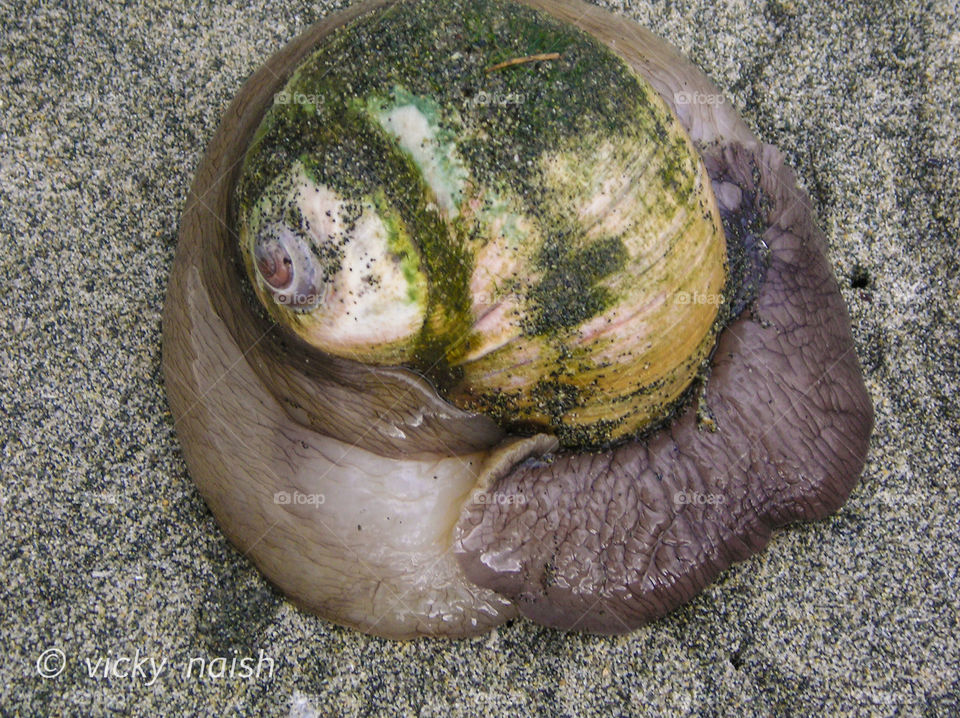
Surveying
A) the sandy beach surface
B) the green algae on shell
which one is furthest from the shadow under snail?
the sandy beach surface

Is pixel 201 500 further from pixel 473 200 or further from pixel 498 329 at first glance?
pixel 473 200

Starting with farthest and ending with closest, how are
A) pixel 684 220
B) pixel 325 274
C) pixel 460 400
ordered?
pixel 460 400 → pixel 684 220 → pixel 325 274

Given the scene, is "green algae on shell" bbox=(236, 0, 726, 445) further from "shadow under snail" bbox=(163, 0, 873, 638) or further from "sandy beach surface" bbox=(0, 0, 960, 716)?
"sandy beach surface" bbox=(0, 0, 960, 716)

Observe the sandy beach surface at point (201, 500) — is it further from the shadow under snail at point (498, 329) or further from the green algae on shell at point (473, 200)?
the green algae on shell at point (473, 200)

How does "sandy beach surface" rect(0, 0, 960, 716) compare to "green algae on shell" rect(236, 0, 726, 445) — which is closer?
"green algae on shell" rect(236, 0, 726, 445)

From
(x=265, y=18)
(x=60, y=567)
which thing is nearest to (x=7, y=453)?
(x=60, y=567)

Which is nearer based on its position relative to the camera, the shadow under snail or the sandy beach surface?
the shadow under snail

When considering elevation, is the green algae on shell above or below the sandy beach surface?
above

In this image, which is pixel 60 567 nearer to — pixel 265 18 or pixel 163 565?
pixel 163 565

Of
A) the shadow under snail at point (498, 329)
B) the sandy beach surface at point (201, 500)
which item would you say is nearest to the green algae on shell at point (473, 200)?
the shadow under snail at point (498, 329)
